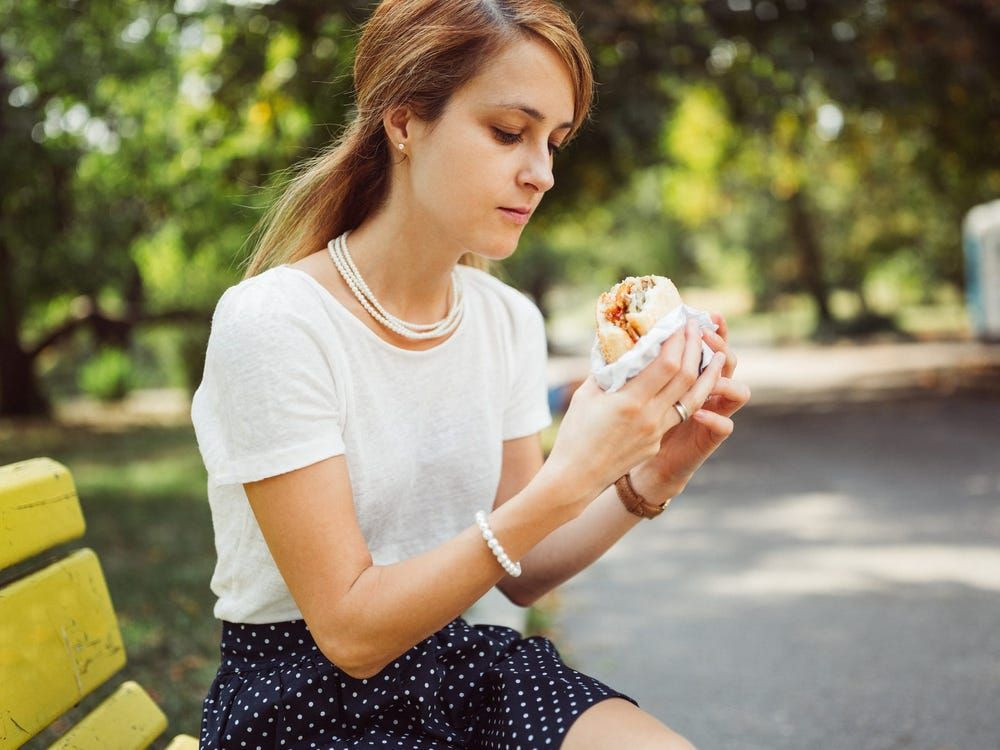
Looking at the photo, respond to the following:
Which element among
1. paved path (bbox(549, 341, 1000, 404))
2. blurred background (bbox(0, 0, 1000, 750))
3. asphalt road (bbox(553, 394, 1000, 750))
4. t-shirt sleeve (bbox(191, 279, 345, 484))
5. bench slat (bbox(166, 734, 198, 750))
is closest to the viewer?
t-shirt sleeve (bbox(191, 279, 345, 484))

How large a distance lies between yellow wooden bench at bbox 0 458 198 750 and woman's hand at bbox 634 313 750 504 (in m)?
1.03

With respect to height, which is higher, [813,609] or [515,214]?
[515,214]

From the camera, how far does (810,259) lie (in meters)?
27.8

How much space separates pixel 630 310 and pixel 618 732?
0.73 metres

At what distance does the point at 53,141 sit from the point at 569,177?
251 inches

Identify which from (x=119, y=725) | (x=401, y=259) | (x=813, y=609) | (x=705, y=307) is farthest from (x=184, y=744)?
(x=813, y=609)

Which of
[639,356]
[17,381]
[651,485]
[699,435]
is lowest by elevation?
A: [17,381]

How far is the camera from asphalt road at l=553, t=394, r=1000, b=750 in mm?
3979

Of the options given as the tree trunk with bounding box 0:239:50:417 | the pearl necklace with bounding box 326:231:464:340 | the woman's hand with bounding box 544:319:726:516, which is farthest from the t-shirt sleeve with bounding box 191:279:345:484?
the tree trunk with bounding box 0:239:50:417

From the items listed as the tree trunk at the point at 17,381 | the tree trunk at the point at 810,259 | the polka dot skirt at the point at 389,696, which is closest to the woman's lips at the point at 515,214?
the polka dot skirt at the point at 389,696

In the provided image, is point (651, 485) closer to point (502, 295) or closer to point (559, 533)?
point (559, 533)

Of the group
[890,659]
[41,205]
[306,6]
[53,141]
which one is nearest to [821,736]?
[890,659]

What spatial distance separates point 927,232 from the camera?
29453 mm

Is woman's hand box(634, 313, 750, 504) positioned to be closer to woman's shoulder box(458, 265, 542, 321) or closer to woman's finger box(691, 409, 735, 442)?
woman's finger box(691, 409, 735, 442)
